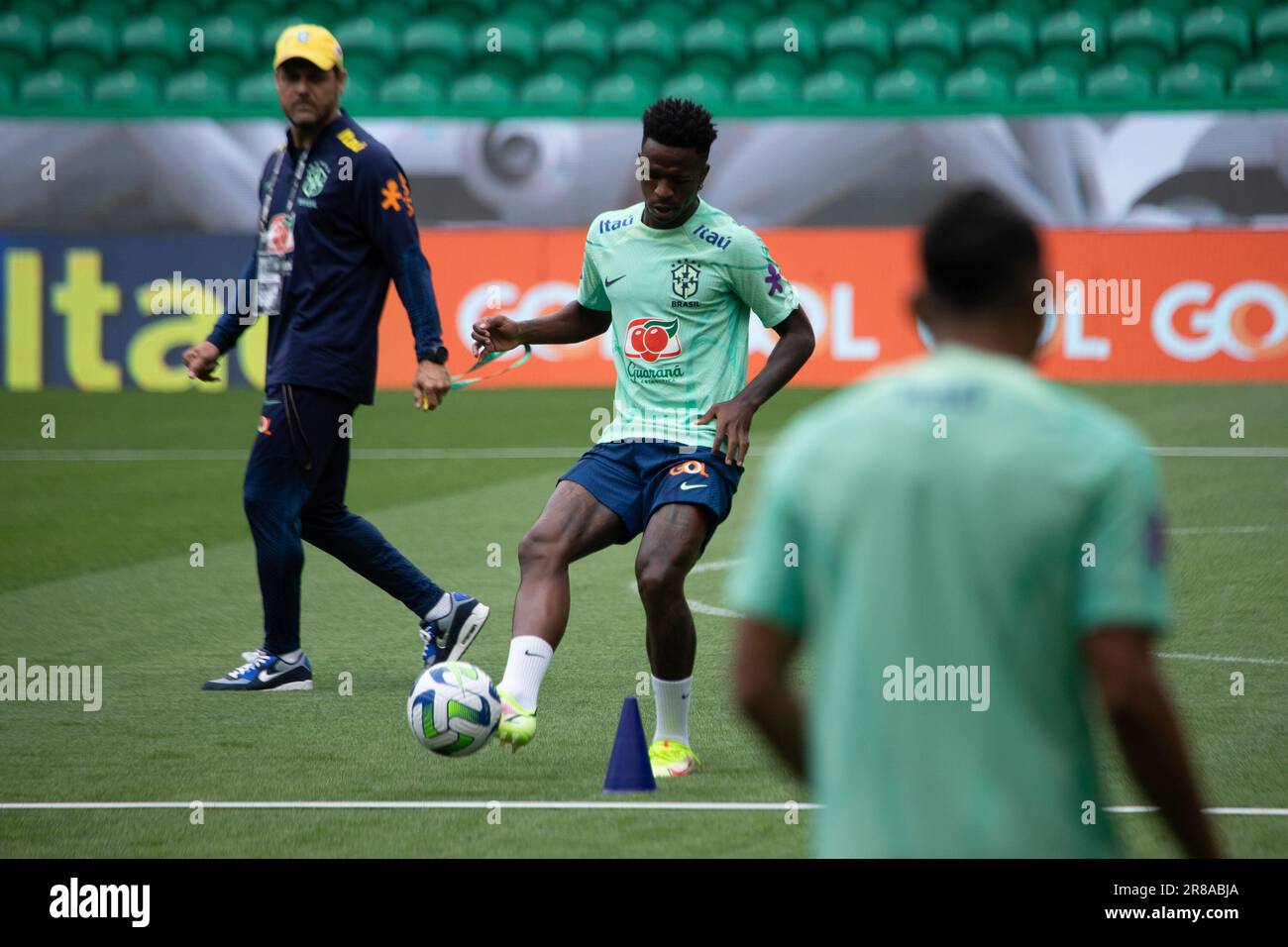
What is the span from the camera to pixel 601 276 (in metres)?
6.04

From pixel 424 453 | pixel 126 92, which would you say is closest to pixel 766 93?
pixel 126 92

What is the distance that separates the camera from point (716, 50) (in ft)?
76.0

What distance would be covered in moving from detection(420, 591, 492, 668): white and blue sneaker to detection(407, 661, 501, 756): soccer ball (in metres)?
1.81

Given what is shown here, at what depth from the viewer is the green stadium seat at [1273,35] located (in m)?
22.0

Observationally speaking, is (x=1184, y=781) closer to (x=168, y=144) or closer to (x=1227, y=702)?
(x=1227, y=702)

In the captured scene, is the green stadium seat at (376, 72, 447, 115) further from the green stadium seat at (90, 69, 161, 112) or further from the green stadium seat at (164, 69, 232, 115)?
the green stadium seat at (90, 69, 161, 112)

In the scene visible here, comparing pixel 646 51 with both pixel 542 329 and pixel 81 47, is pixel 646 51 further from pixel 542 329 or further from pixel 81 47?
pixel 542 329

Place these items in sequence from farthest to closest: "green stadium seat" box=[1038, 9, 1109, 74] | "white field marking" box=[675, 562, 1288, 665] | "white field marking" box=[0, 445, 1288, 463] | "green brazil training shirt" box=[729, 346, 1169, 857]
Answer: "green stadium seat" box=[1038, 9, 1109, 74] → "white field marking" box=[0, 445, 1288, 463] → "white field marking" box=[675, 562, 1288, 665] → "green brazil training shirt" box=[729, 346, 1169, 857]

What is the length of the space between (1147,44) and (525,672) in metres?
19.3

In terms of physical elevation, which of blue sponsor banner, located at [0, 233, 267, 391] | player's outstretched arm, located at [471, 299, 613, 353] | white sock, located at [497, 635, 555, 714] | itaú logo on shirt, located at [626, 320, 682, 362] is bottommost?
white sock, located at [497, 635, 555, 714]

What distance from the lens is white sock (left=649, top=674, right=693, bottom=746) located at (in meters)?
5.66

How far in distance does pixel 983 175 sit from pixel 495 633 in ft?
44.1

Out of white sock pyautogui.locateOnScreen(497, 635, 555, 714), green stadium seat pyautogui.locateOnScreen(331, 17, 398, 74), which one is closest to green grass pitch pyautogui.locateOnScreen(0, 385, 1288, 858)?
white sock pyautogui.locateOnScreen(497, 635, 555, 714)
